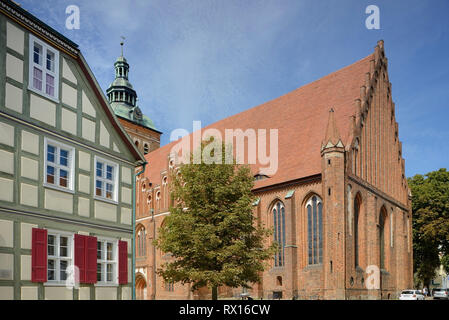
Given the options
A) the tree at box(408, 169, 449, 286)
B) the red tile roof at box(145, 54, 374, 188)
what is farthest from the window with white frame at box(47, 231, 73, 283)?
the tree at box(408, 169, 449, 286)

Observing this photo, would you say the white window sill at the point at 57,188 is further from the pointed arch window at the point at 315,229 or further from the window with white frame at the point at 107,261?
the pointed arch window at the point at 315,229

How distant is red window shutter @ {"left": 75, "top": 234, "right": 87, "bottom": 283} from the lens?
45.1 feet

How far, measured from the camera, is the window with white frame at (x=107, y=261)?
14.8m

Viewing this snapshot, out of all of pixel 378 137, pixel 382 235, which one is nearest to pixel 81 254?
pixel 382 235

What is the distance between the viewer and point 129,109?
198ft

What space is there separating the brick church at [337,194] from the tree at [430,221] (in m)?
3.03

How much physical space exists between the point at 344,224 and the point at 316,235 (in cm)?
298

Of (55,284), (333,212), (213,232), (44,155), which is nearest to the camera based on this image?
(55,284)

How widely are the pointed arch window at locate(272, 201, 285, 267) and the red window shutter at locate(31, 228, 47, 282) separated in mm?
23531

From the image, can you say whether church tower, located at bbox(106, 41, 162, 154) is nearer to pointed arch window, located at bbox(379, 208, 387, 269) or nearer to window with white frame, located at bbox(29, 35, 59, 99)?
pointed arch window, located at bbox(379, 208, 387, 269)

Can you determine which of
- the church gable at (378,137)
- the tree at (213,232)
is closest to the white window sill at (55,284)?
the tree at (213,232)

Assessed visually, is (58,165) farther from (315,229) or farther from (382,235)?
(382,235)

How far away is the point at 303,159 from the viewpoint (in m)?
35.0

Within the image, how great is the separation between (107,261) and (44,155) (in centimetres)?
411
